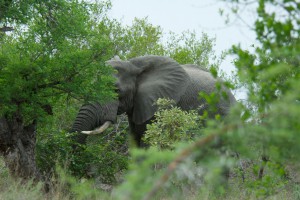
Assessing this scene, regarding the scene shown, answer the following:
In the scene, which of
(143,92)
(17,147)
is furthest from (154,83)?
(17,147)

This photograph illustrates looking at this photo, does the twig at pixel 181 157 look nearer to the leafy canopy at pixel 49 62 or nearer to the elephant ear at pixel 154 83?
the leafy canopy at pixel 49 62

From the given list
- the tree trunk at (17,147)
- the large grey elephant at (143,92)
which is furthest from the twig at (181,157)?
the large grey elephant at (143,92)

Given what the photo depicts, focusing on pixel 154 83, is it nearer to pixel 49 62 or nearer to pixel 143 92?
pixel 143 92

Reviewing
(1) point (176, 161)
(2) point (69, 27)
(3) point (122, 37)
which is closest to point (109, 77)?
(2) point (69, 27)

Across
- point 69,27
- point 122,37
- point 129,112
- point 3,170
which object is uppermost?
point 122,37

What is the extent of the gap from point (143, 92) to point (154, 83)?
0.32 meters

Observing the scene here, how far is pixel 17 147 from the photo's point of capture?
918cm

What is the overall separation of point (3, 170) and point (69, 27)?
2581 millimetres

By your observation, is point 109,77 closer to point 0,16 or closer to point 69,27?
point 69,27

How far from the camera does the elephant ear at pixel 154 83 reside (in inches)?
491

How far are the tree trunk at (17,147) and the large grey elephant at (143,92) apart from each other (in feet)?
6.66

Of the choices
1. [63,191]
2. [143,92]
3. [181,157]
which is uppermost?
[143,92]

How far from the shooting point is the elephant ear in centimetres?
1248

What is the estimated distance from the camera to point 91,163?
10312mm
